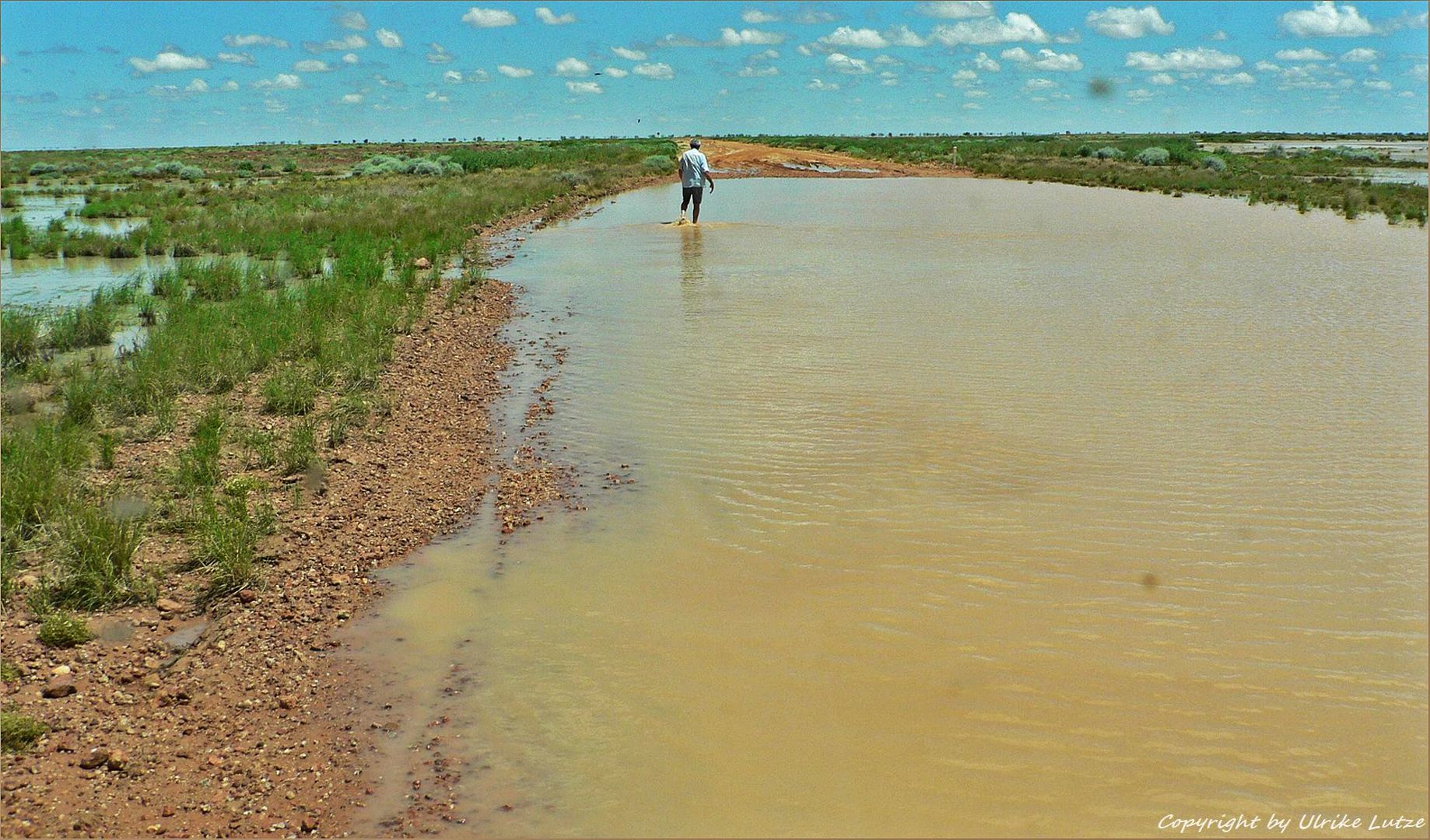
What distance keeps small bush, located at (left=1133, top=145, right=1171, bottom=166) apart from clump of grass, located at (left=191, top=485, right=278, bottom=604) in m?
51.5

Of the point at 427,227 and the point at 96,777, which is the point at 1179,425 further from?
the point at 427,227

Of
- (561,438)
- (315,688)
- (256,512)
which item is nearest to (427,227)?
(561,438)

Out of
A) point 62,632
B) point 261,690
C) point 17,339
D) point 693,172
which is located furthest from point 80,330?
point 693,172

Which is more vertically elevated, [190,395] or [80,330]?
[80,330]

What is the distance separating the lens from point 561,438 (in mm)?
8102

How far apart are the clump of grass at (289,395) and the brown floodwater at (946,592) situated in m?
1.63

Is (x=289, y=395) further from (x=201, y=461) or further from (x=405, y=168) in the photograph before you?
(x=405, y=168)

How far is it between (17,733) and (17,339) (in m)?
7.70

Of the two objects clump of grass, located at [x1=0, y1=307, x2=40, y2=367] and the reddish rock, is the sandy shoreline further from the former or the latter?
clump of grass, located at [x1=0, y1=307, x2=40, y2=367]

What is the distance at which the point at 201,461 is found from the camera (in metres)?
6.91

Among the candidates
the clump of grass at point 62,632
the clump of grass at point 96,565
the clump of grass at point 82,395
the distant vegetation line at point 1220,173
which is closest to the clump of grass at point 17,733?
the clump of grass at point 62,632

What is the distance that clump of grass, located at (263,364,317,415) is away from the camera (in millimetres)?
8719

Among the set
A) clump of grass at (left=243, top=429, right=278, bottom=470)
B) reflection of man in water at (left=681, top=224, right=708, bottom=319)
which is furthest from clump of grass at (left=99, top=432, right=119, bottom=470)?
reflection of man in water at (left=681, top=224, right=708, bottom=319)

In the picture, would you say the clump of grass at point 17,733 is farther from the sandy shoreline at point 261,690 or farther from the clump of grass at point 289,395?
the clump of grass at point 289,395
